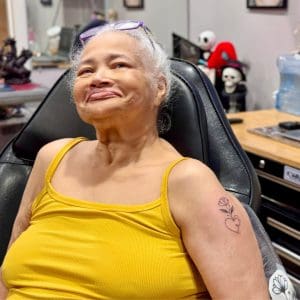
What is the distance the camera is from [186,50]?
10.1 feet

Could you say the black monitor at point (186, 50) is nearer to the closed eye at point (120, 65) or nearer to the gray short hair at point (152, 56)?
the gray short hair at point (152, 56)

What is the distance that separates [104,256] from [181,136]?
413mm

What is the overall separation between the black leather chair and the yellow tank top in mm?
222

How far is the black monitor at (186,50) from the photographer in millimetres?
3025

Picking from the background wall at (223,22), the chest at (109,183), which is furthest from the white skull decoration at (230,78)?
the chest at (109,183)

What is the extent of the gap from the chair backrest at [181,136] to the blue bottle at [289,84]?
1132 millimetres

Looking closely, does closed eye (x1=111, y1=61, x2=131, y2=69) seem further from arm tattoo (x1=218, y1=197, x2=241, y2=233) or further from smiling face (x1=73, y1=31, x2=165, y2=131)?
arm tattoo (x1=218, y1=197, x2=241, y2=233)

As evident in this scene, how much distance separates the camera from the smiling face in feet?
4.03

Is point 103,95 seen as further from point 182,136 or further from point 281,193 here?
point 281,193

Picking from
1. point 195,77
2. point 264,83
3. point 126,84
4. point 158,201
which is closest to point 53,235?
point 158,201

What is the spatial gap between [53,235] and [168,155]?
0.34 metres

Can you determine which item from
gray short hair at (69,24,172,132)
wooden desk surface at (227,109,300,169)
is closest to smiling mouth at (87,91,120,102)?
gray short hair at (69,24,172,132)

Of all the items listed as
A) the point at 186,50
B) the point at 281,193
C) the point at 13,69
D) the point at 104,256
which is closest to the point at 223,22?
the point at 186,50

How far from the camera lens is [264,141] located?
2.04 meters
